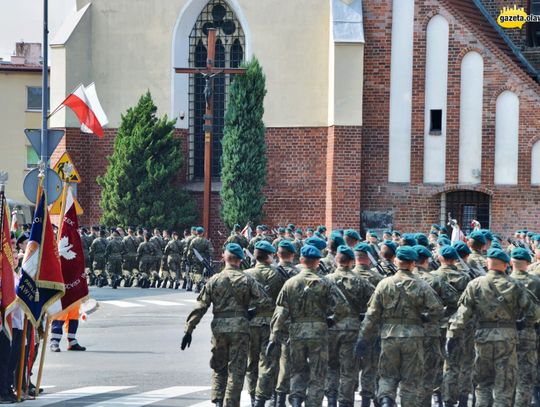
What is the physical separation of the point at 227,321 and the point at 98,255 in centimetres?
2034

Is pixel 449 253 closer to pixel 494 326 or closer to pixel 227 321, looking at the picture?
pixel 494 326

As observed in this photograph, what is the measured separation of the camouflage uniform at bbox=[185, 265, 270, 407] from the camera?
1402 centimetres

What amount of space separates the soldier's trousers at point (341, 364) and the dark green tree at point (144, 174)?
22.4 meters

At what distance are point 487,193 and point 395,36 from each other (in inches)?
202

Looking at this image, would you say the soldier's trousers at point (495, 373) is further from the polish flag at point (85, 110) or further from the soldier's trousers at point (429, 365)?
the polish flag at point (85, 110)

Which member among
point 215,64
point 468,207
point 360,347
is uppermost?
point 215,64

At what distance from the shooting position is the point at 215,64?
131 feet

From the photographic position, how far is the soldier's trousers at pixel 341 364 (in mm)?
14547

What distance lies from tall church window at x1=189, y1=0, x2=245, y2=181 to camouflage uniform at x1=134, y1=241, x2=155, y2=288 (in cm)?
647

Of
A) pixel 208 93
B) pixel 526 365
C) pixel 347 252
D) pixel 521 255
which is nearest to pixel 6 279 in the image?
pixel 347 252

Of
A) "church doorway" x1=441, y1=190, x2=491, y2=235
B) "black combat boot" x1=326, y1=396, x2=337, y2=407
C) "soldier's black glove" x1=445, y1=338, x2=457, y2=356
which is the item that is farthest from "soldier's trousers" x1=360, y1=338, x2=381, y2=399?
"church doorway" x1=441, y1=190, x2=491, y2=235

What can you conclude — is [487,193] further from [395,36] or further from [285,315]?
[285,315]

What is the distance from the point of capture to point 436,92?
37.2 metres

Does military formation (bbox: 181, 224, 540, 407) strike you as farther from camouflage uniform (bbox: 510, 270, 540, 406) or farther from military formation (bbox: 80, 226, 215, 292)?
military formation (bbox: 80, 226, 215, 292)
